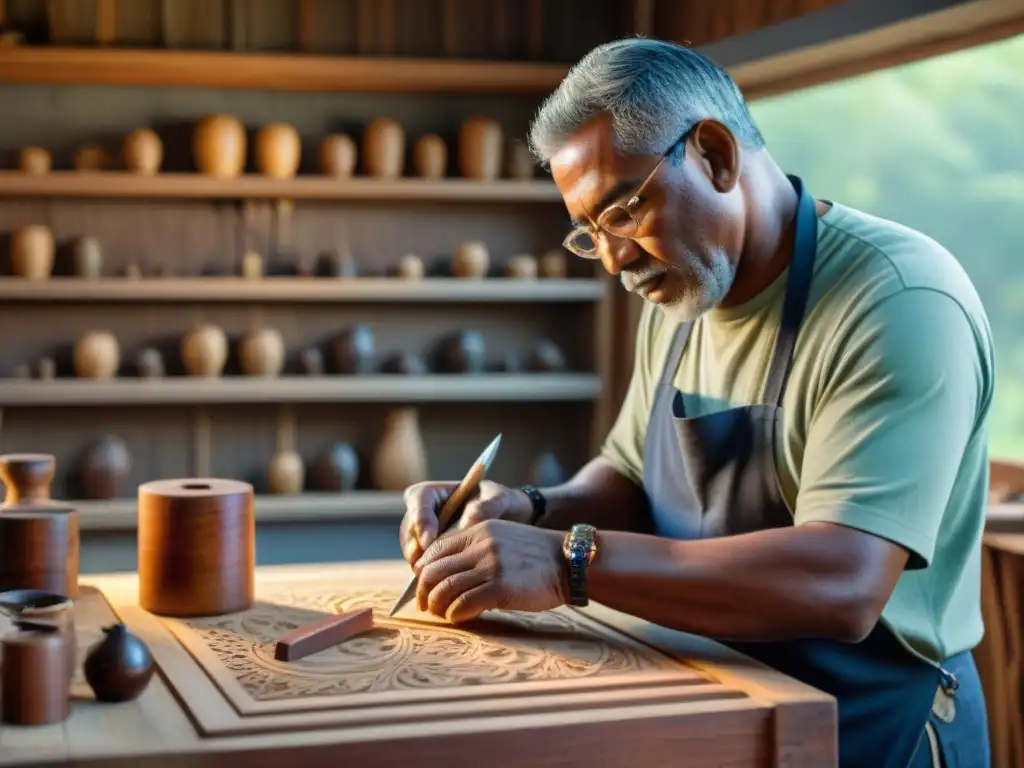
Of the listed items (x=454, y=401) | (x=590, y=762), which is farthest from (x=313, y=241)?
(x=590, y=762)

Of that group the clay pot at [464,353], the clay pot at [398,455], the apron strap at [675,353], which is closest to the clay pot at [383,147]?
the clay pot at [464,353]

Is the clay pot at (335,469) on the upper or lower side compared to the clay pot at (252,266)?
lower

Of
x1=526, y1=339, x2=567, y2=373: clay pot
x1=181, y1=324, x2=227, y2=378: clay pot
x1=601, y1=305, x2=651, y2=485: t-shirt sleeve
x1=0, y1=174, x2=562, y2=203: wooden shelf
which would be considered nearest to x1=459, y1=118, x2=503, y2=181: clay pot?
x1=0, y1=174, x2=562, y2=203: wooden shelf

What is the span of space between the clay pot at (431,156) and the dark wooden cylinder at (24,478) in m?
3.00

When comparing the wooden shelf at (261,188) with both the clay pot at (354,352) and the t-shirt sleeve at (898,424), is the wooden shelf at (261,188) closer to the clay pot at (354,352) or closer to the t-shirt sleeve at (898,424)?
the clay pot at (354,352)

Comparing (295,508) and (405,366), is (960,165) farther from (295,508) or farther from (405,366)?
(295,508)

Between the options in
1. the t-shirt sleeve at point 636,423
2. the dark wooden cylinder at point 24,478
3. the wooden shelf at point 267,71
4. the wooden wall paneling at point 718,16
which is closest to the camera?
the dark wooden cylinder at point 24,478

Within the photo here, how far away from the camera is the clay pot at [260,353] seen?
15.5ft

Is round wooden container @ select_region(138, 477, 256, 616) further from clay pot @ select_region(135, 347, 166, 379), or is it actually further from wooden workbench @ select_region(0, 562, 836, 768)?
clay pot @ select_region(135, 347, 166, 379)

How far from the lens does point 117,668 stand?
4.76 ft

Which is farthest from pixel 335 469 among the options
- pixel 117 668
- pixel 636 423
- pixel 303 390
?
pixel 117 668

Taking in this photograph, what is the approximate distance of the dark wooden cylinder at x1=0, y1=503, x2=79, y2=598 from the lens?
73.9 inches

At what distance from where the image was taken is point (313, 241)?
16.2ft

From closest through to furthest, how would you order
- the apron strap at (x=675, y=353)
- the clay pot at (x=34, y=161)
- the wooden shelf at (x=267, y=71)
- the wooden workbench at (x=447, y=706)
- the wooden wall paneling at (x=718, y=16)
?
the wooden workbench at (x=447, y=706), the apron strap at (x=675, y=353), the wooden wall paneling at (x=718, y=16), the wooden shelf at (x=267, y=71), the clay pot at (x=34, y=161)
